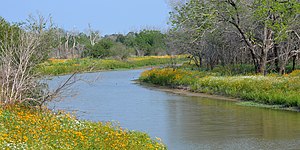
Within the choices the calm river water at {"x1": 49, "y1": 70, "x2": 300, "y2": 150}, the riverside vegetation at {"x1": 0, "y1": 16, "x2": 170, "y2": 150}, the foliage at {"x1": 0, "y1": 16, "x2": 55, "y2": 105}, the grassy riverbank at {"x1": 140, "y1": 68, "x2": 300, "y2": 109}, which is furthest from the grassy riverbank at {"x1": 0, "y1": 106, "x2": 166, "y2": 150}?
the grassy riverbank at {"x1": 140, "y1": 68, "x2": 300, "y2": 109}

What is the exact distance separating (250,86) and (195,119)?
6.06 meters

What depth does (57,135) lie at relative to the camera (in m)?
11.2

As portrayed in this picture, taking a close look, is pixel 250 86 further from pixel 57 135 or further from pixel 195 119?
pixel 57 135

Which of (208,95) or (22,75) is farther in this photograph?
(208,95)

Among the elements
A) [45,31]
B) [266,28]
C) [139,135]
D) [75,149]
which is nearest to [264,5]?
[266,28]

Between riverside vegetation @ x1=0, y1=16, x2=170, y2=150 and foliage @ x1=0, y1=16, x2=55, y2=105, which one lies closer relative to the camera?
riverside vegetation @ x1=0, y1=16, x2=170, y2=150

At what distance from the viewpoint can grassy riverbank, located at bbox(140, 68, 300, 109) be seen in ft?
75.3

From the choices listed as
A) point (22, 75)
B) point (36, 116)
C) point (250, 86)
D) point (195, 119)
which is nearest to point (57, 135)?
point (36, 116)

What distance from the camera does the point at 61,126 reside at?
12.6m

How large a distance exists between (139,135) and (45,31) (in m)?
6.99

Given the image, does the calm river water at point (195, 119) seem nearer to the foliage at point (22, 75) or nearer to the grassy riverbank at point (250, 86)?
the grassy riverbank at point (250, 86)

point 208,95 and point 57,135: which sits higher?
point 57,135

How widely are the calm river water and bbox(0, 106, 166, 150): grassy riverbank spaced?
2783 millimetres

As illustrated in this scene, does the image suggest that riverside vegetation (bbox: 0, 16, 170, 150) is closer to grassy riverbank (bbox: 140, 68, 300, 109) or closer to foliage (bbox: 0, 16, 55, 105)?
foliage (bbox: 0, 16, 55, 105)
